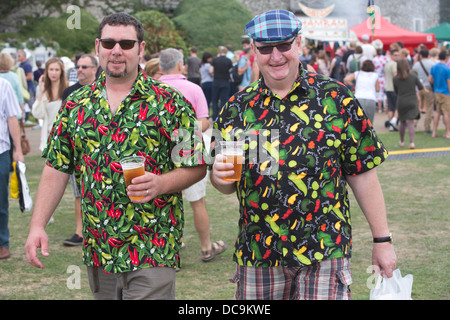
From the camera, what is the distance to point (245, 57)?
18531mm

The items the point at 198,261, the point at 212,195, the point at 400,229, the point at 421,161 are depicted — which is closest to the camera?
the point at 198,261

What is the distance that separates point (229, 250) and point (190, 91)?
1711 millimetres

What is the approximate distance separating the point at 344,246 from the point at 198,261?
11.6 feet

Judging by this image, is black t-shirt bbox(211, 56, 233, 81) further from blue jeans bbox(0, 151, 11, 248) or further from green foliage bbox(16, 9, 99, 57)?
blue jeans bbox(0, 151, 11, 248)

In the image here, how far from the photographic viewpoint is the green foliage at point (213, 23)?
30.5 meters

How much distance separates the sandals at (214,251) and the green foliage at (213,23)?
24043 mm

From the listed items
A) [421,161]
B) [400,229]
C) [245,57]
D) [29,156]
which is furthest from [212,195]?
[245,57]

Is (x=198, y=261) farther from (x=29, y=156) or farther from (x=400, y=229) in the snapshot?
(x=29, y=156)

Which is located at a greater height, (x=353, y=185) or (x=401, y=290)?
(x=353, y=185)

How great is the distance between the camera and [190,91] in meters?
6.21

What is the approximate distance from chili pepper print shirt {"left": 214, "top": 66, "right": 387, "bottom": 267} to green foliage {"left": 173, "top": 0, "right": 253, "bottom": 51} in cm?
2726

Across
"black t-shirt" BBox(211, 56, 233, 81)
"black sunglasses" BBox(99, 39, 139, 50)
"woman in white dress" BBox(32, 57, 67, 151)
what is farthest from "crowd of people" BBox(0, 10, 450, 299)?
"black t-shirt" BBox(211, 56, 233, 81)

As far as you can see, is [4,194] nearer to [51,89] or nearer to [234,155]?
[51,89]

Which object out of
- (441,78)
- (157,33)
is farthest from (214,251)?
(157,33)
